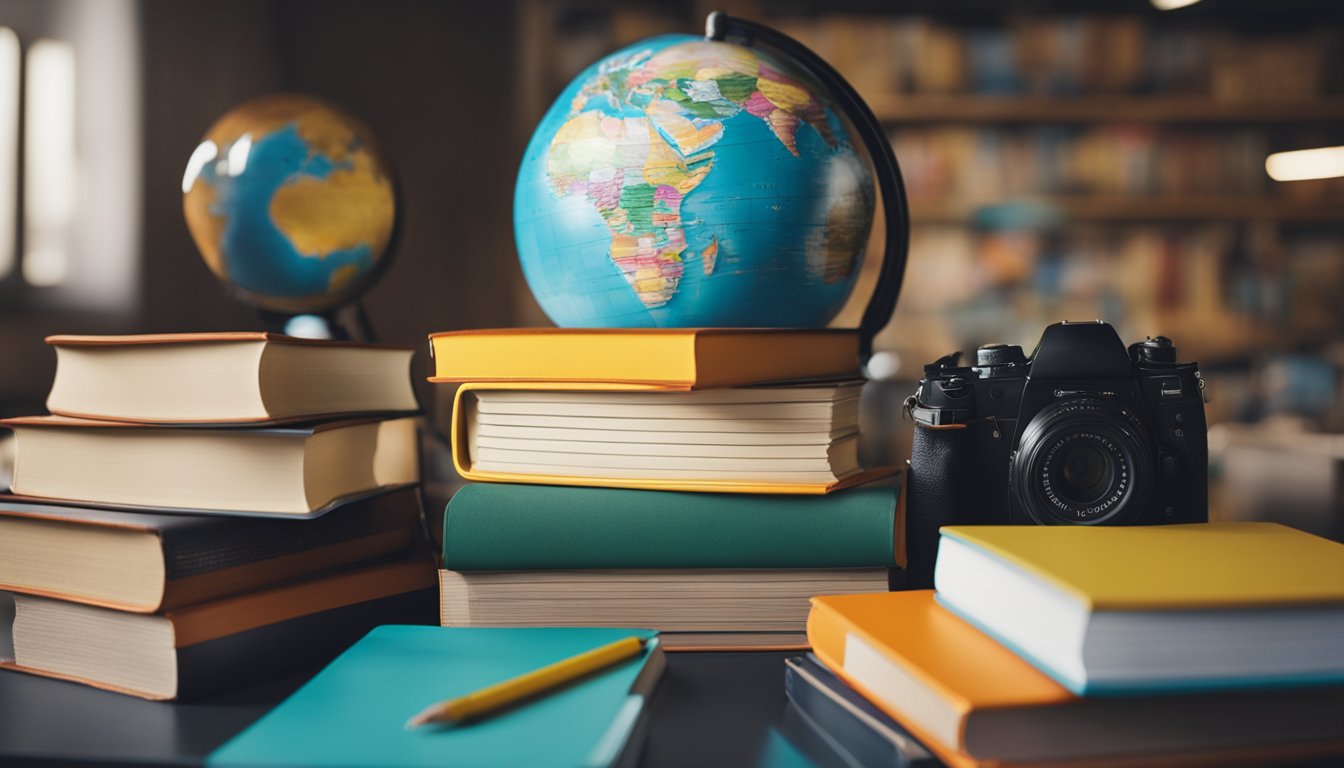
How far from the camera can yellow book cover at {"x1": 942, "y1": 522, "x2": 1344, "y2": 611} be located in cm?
36

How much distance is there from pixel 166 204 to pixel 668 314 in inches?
94.6

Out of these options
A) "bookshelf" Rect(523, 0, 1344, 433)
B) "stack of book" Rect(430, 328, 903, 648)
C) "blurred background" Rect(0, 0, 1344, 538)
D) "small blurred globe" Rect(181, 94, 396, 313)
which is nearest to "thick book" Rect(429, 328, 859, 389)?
"stack of book" Rect(430, 328, 903, 648)

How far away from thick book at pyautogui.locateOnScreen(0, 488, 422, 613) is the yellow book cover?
0.35m

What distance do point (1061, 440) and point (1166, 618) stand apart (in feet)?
0.63

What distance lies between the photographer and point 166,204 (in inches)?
100

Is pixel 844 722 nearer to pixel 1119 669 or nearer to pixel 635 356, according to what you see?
pixel 1119 669

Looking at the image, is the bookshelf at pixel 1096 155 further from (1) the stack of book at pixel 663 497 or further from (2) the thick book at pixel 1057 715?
(2) the thick book at pixel 1057 715

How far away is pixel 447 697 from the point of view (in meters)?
0.41

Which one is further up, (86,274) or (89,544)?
(86,274)

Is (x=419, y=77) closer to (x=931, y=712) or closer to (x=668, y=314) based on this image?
(x=668, y=314)

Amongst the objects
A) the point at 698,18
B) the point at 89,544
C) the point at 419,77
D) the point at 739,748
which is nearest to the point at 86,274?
the point at 419,77

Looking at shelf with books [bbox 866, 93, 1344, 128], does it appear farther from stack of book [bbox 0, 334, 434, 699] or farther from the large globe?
stack of book [bbox 0, 334, 434, 699]

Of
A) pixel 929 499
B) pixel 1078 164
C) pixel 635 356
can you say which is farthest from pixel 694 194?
pixel 1078 164

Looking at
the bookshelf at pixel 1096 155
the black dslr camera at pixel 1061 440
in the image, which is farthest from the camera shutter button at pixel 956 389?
the bookshelf at pixel 1096 155
